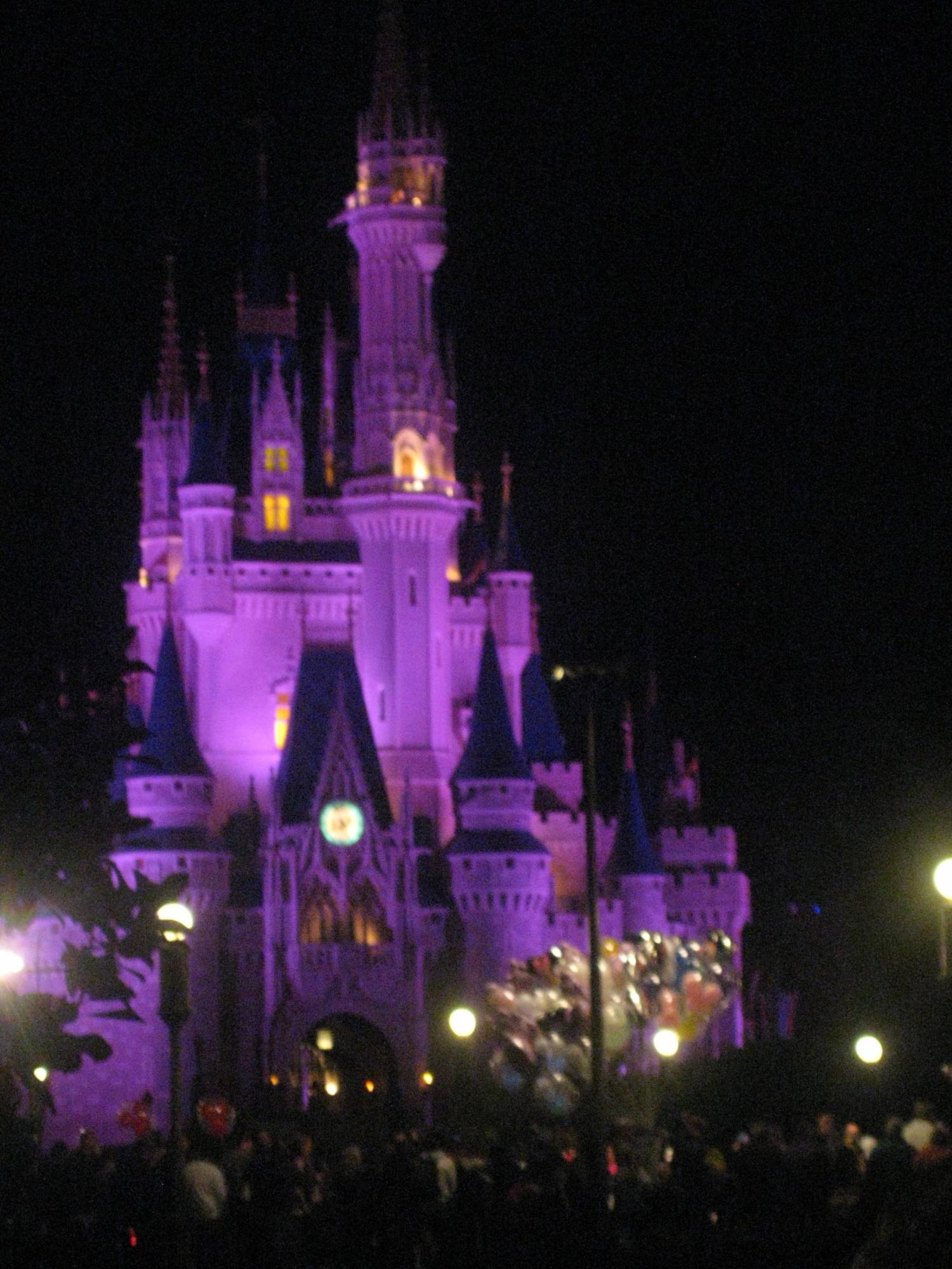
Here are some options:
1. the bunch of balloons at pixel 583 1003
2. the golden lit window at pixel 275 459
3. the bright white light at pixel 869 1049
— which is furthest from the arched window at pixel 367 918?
the bright white light at pixel 869 1049

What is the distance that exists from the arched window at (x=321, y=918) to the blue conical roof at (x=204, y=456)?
1060 centimetres

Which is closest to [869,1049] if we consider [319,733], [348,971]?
[348,971]

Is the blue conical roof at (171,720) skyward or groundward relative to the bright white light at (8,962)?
skyward

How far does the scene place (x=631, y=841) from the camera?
2564 inches

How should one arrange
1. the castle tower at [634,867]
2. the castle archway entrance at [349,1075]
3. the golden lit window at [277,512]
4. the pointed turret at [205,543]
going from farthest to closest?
the golden lit window at [277,512], the pointed turret at [205,543], the castle tower at [634,867], the castle archway entrance at [349,1075]

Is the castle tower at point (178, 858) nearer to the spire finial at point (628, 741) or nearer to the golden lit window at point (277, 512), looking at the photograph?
the golden lit window at point (277, 512)

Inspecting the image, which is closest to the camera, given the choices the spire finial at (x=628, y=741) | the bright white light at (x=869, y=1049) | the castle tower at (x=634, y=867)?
the bright white light at (x=869, y=1049)

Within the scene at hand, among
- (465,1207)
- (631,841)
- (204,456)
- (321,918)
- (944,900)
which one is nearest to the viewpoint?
(465,1207)

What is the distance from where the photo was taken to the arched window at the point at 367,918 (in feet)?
200

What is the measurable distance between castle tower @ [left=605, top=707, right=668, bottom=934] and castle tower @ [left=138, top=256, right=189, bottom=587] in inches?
476

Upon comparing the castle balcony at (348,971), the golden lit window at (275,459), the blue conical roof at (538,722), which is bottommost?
the castle balcony at (348,971)

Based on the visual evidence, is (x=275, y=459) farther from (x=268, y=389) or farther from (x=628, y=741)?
(x=628, y=741)

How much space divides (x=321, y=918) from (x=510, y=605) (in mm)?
11597

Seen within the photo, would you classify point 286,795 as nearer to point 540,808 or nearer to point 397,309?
point 540,808
